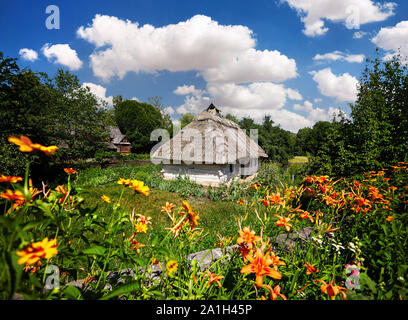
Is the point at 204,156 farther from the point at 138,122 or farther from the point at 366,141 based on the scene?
the point at 138,122

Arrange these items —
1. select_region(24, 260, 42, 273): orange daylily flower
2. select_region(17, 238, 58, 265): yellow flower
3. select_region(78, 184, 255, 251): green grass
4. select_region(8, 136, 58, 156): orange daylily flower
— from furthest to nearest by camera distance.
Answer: select_region(78, 184, 255, 251): green grass
select_region(24, 260, 42, 273): orange daylily flower
select_region(8, 136, 58, 156): orange daylily flower
select_region(17, 238, 58, 265): yellow flower

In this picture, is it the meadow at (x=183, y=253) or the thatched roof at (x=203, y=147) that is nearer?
the meadow at (x=183, y=253)

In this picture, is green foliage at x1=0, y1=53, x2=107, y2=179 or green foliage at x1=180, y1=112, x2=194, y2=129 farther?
green foliage at x1=180, y1=112, x2=194, y2=129

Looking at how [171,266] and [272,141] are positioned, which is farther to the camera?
[272,141]

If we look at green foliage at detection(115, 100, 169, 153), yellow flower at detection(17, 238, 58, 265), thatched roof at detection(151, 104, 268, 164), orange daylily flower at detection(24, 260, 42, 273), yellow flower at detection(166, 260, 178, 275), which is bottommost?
orange daylily flower at detection(24, 260, 42, 273)

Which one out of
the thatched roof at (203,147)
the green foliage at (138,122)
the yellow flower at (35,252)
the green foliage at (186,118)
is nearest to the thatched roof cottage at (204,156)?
the thatched roof at (203,147)

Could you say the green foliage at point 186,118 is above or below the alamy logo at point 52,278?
above

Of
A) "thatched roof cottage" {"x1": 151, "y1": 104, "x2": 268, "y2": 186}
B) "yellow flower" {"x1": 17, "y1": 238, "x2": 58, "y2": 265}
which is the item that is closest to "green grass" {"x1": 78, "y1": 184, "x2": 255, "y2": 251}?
"thatched roof cottage" {"x1": 151, "y1": 104, "x2": 268, "y2": 186}

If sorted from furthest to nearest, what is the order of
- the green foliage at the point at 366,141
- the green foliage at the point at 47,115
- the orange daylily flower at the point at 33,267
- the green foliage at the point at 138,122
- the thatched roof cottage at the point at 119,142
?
the green foliage at the point at 138,122 → the thatched roof cottage at the point at 119,142 → the green foliage at the point at 47,115 → the green foliage at the point at 366,141 → the orange daylily flower at the point at 33,267

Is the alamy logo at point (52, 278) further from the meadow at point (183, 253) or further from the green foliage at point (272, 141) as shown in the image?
the green foliage at point (272, 141)

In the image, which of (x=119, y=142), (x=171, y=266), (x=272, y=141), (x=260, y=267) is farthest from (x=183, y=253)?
(x=119, y=142)

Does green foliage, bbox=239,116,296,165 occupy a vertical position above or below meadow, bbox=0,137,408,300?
above

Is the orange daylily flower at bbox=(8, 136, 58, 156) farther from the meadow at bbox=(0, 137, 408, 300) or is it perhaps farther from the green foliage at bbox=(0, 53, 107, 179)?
the green foliage at bbox=(0, 53, 107, 179)

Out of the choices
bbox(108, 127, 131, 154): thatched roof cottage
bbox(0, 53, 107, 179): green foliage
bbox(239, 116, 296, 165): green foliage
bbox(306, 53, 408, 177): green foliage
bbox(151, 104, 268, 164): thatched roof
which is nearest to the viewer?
bbox(306, 53, 408, 177): green foliage
